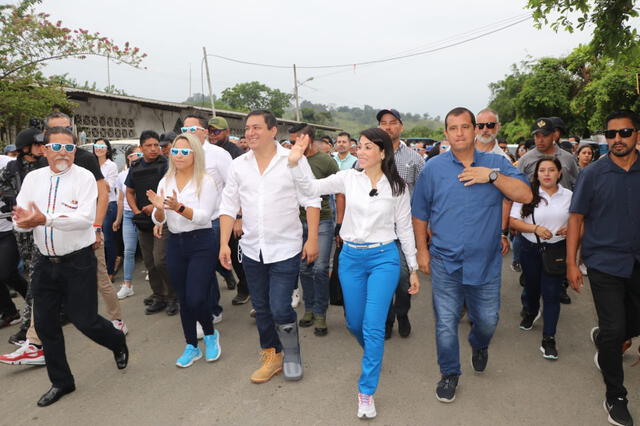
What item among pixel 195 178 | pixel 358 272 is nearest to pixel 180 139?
pixel 195 178

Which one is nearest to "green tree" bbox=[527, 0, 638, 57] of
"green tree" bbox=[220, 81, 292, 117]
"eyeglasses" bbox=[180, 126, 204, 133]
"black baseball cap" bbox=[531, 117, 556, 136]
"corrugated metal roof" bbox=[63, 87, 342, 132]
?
"black baseball cap" bbox=[531, 117, 556, 136]

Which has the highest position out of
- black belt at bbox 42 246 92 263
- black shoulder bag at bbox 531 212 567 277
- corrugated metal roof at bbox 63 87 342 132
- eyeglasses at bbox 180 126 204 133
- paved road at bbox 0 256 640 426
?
corrugated metal roof at bbox 63 87 342 132

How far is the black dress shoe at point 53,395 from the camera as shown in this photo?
3.71m

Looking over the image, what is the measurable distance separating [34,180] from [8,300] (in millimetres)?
2631

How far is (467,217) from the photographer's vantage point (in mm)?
3410

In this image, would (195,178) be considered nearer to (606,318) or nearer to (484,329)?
(484,329)

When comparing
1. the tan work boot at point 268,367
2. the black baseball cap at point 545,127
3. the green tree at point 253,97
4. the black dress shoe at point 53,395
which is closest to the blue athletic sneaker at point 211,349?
the tan work boot at point 268,367

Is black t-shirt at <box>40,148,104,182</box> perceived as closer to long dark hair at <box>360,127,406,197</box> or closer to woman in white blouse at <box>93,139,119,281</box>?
woman in white blouse at <box>93,139,119,281</box>

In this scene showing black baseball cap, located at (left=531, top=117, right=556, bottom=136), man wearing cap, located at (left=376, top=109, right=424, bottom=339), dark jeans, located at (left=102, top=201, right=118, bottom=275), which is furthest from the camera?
dark jeans, located at (left=102, top=201, right=118, bottom=275)

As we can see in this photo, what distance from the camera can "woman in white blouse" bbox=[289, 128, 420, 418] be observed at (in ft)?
11.0

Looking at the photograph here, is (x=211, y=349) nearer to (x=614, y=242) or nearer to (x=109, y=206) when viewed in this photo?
(x=614, y=242)

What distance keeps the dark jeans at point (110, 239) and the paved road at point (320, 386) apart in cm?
215

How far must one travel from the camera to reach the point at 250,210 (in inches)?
154

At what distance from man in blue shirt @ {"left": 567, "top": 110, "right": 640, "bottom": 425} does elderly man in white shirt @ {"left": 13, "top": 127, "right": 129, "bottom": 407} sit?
3.81 m
